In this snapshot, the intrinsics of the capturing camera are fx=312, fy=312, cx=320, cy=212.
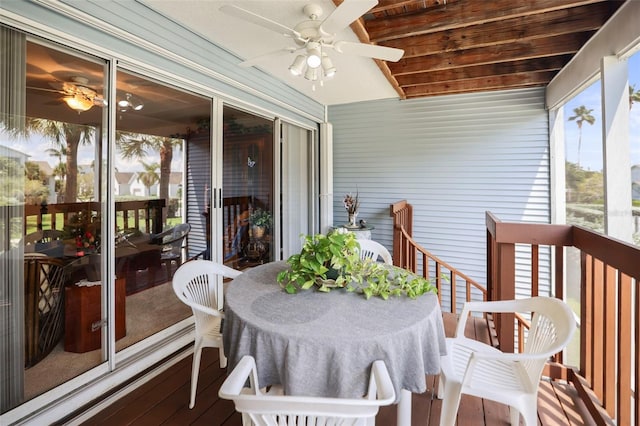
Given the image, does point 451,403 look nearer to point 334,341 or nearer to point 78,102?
point 334,341

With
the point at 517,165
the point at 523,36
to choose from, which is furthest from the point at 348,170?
the point at 523,36

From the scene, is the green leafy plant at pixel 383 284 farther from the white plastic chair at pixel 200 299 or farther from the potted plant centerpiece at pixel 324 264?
the white plastic chair at pixel 200 299

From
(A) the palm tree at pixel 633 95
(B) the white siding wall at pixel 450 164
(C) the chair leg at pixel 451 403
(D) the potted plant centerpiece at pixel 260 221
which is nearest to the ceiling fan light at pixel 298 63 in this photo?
(D) the potted plant centerpiece at pixel 260 221

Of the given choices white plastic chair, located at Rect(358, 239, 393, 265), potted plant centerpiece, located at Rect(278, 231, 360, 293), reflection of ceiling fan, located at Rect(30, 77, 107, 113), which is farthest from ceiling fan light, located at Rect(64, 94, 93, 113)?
white plastic chair, located at Rect(358, 239, 393, 265)

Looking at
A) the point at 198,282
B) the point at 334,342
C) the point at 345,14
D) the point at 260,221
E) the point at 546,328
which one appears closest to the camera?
the point at 334,342

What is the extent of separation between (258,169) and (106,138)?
6.34ft

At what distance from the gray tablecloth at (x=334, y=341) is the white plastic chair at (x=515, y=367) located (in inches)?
6.2

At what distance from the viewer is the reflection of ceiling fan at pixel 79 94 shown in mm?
2011

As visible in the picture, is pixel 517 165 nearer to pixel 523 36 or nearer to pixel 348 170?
pixel 523 36

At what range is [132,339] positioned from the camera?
Result: 247 cm

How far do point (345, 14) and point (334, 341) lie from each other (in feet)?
6.08

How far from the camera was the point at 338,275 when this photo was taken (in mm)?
1750

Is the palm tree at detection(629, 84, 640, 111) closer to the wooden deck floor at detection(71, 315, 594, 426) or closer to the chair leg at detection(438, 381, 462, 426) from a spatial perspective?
the wooden deck floor at detection(71, 315, 594, 426)

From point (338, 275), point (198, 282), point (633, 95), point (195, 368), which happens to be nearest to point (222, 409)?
point (195, 368)
